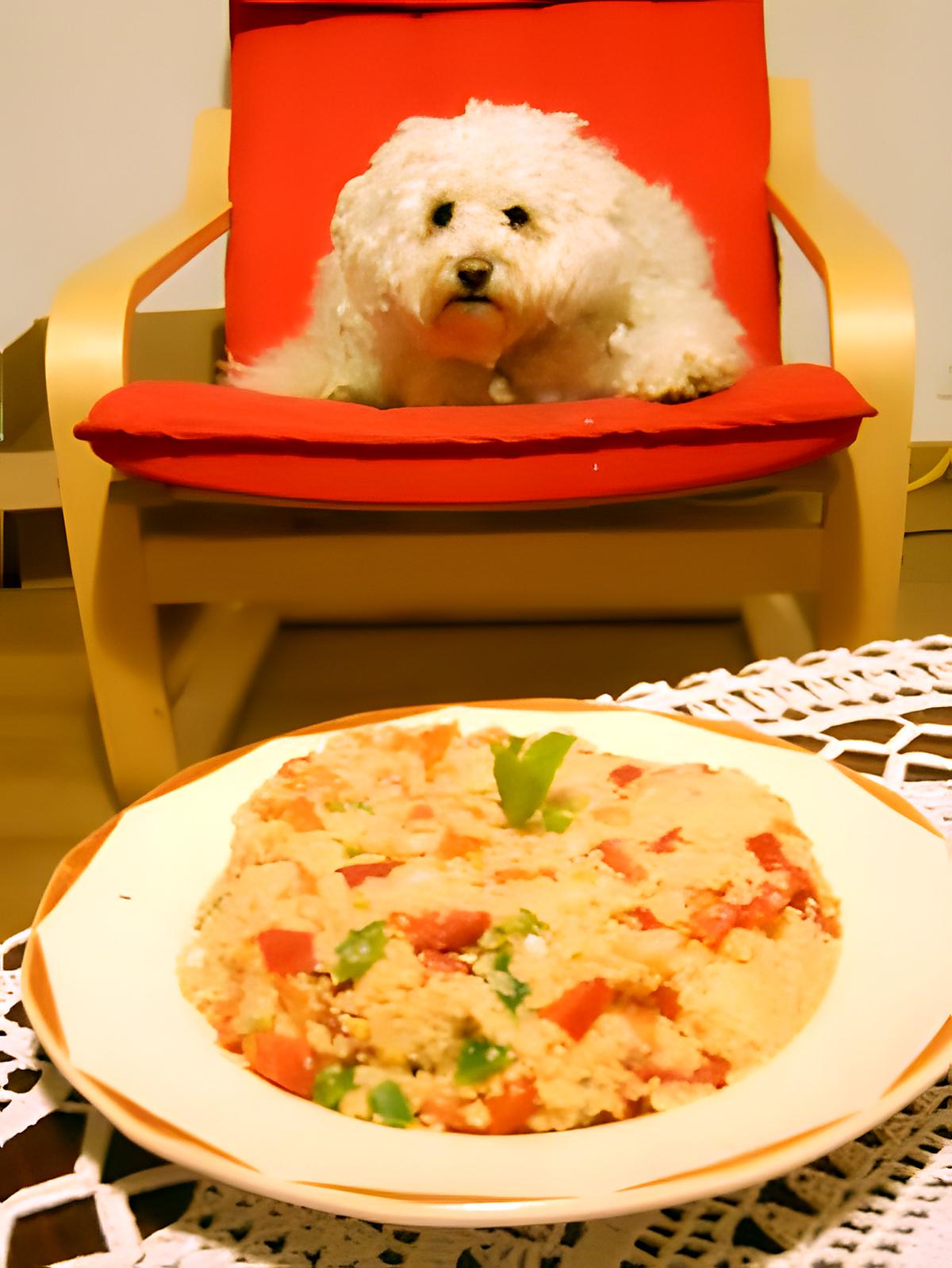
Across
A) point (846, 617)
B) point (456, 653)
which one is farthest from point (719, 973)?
point (456, 653)

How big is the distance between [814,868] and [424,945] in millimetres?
170

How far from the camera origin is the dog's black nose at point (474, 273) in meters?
1.18

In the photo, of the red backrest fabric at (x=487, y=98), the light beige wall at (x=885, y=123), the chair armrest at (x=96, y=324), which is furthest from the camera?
the light beige wall at (x=885, y=123)

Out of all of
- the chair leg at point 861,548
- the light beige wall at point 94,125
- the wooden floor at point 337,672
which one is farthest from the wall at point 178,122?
the chair leg at point 861,548

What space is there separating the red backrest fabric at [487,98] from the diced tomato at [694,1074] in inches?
59.3

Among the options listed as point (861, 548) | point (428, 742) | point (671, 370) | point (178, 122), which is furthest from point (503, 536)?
point (178, 122)

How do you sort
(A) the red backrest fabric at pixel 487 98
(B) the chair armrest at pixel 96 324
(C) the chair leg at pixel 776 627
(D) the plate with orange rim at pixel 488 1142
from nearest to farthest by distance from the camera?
(D) the plate with orange rim at pixel 488 1142, (B) the chair armrest at pixel 96 324, (C) the chair leg at pixel 776 627, (A) the red backrest fabric at pixel 487 98

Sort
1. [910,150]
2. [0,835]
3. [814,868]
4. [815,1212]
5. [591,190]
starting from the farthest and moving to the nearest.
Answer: [910,150] < [0,835] < [591,190] < [814,868] < [815,1212]

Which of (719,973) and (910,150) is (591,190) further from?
(910,150)

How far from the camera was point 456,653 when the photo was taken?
1.78 metres

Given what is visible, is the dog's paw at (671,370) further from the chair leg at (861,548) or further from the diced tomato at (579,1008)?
the diced tomato at (579,1008)

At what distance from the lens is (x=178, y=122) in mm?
2137

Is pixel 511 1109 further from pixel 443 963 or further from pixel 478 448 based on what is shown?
pixel 478 448

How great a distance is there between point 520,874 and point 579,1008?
0.21 feet
